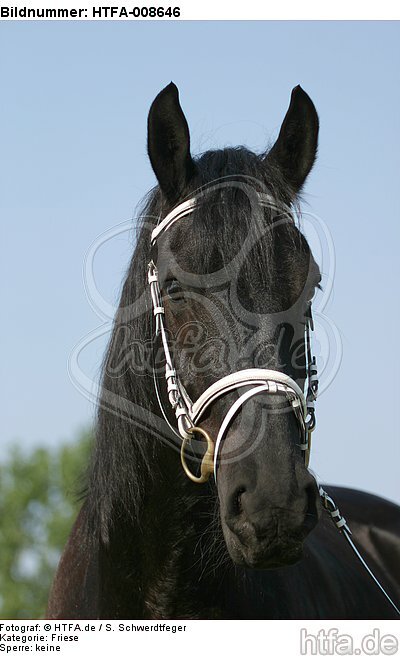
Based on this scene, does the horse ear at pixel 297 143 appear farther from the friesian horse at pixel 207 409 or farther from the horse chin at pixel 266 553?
the horse chin at pixel 266 553

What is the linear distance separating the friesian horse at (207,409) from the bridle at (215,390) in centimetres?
3

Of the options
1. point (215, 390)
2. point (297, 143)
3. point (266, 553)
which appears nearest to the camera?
point (266, 553)

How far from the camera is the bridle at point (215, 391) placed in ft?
11.0

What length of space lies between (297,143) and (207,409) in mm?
1606

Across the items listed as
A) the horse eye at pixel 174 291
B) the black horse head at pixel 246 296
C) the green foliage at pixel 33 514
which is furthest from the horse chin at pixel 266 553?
the green foliage at pixel 33 514

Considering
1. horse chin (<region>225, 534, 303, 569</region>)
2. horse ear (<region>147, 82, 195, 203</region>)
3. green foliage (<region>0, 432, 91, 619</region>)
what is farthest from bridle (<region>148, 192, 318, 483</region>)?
green foliage (<region>0, 432, 91, 619</region>)

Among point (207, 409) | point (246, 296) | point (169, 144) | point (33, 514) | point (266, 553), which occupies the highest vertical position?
point (169, 144)

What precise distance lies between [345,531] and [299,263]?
5.61ft

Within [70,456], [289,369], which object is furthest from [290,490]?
[70,456]

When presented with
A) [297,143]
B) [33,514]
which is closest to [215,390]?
[297,143]

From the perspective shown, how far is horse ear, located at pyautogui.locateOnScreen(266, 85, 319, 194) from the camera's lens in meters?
4.15

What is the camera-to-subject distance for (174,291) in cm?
375

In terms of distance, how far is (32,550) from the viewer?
31.9 meters

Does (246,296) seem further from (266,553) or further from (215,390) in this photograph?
(266,553)
